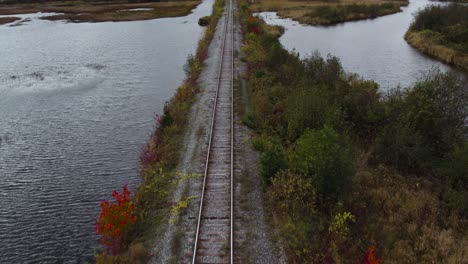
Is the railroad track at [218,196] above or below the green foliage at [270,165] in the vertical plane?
below

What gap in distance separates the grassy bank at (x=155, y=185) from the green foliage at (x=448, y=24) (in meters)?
40.1

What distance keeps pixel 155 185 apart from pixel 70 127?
14.2 meters

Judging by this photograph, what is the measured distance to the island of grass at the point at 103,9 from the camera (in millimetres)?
87900

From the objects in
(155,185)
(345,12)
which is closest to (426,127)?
(155,185)

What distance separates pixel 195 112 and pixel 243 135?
244 inches

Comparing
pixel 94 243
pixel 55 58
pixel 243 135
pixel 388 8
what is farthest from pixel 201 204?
pixel 388 8

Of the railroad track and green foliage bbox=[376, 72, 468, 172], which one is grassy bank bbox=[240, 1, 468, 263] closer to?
green foliage bbox=[376, 72, 468, 172]

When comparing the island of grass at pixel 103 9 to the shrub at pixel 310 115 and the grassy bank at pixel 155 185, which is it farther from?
the shrub at pixel 310 115

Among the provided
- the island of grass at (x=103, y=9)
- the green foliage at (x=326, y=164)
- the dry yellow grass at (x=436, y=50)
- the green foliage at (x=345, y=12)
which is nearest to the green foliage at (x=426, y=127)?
the green foliage at (x=326, y=164)

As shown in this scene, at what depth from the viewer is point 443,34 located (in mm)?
55875

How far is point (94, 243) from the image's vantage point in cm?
1709

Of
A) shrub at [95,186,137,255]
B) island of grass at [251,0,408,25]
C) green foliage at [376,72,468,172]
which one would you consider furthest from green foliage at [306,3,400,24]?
shrub at [95,186,137,255]

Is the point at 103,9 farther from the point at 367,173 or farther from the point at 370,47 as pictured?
the point at 367,173

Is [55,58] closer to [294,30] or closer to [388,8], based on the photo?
[294,30]
